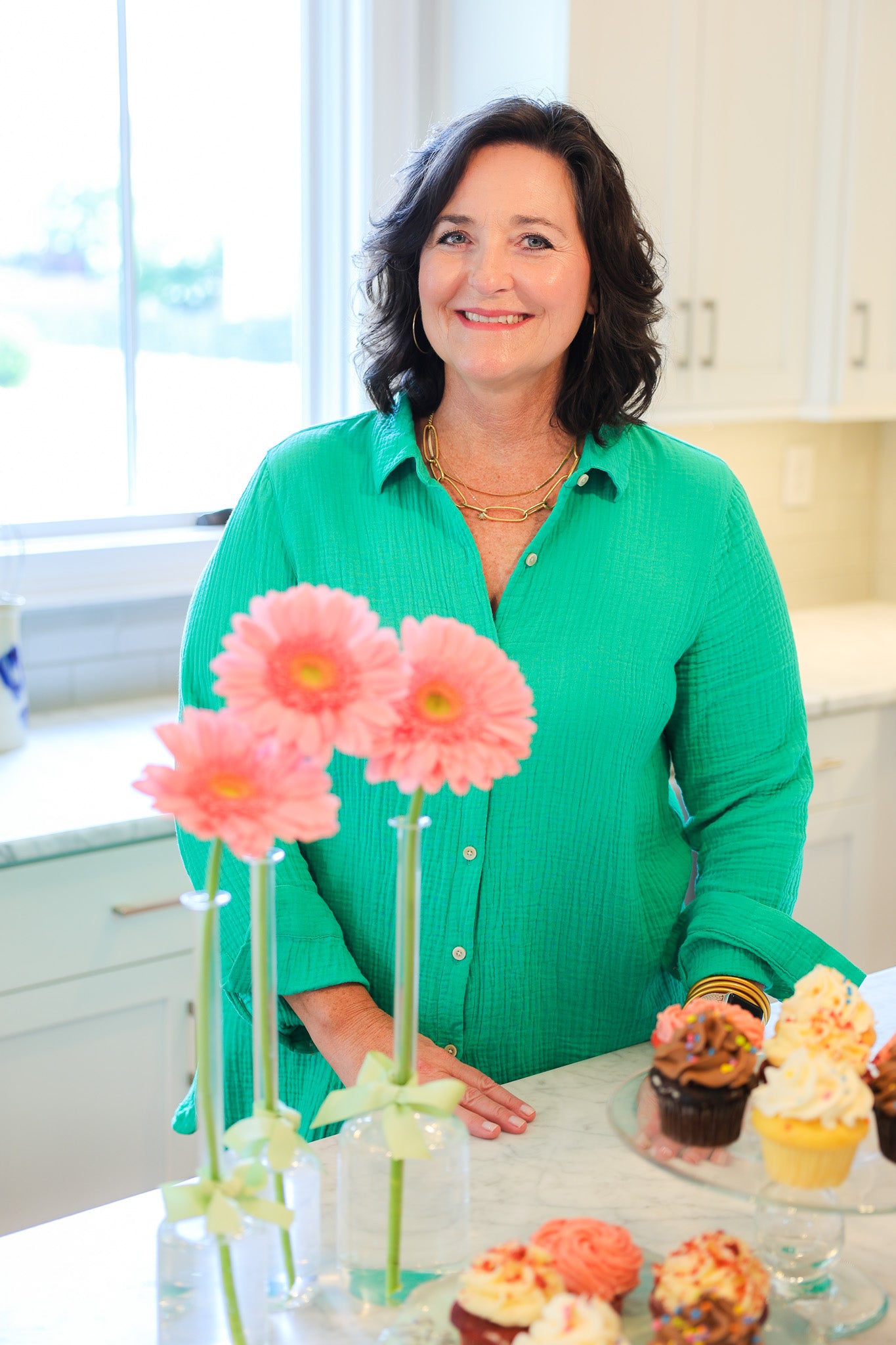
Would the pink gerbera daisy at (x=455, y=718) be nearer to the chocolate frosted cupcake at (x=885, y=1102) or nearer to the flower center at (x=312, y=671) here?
the flower center at (x=312, y=671)

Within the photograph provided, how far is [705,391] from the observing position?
283 centimetres

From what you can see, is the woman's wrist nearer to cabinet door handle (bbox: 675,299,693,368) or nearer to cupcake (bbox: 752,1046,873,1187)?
cupcake (bbox: 752,1046,873,1187)

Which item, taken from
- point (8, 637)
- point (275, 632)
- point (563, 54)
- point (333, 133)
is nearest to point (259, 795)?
point (275, 632)

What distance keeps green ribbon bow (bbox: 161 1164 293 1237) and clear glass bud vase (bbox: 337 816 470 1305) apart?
73 mm

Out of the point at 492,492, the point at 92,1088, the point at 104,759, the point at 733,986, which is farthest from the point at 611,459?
the point at 92,1088

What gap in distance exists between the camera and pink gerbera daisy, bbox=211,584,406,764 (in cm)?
64

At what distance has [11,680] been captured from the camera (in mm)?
2227

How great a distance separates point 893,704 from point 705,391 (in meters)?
0.73

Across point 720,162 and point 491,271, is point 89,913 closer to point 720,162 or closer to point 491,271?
point 491,271

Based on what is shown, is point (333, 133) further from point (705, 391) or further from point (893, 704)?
point (893, 704)

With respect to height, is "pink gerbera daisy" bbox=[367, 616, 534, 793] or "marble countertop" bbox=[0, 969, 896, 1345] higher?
"pink gerbera daisy" bbox=[367, 616, 534, 793]

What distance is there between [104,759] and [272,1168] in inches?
60.8

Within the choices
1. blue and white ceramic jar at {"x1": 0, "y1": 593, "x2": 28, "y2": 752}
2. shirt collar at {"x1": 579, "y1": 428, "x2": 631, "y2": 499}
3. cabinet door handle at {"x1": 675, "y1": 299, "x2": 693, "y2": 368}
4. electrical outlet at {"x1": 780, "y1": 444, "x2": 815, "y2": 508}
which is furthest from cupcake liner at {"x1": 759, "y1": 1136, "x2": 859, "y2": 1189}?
A: electrical outlet at {"x1": 780, "y1": 444, "x2": 815, "y2": 508}

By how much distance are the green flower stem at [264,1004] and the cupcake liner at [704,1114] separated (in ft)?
0.81
